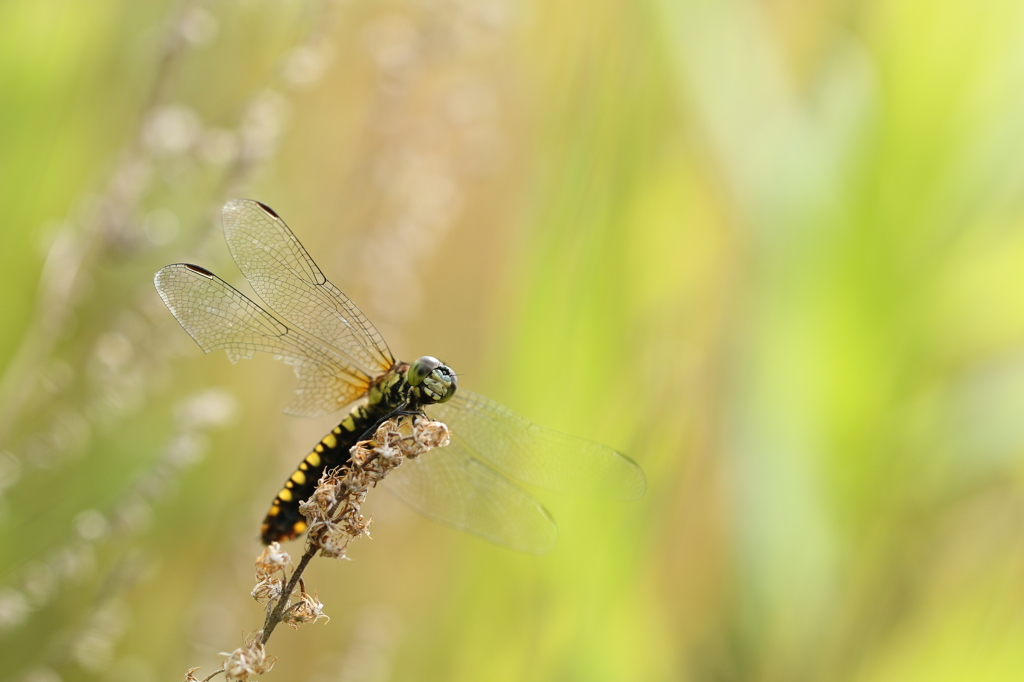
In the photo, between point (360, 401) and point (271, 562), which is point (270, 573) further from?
point (360, 401)

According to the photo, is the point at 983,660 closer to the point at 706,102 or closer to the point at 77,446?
the point at 706,102

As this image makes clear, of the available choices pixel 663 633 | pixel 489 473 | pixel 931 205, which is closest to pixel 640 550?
pixel 489 473

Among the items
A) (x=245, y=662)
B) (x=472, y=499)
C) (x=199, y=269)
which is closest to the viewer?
(x=245, y=662)

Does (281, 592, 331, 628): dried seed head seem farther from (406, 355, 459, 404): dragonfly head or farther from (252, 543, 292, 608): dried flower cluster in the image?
(406, 355, 459, 404): dragonfly head

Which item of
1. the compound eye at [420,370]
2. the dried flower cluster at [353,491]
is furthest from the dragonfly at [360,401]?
the dried flower cluster at [353,491]

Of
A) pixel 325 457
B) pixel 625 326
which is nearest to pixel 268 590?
pixel 325 457

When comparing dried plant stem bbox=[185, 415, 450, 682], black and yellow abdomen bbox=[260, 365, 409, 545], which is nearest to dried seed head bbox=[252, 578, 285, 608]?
dried plant stem bbox=[185, 415, 450, 682]
